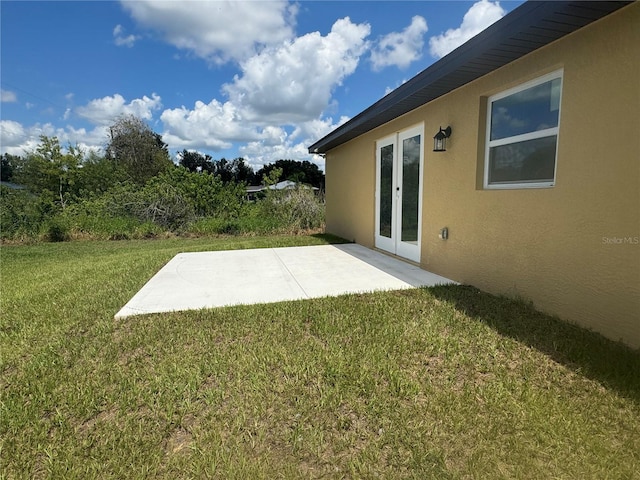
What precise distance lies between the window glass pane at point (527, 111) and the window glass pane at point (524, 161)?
5.8 inches

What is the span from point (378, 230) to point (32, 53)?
10453mm

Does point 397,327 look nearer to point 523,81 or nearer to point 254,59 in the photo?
point 523,81

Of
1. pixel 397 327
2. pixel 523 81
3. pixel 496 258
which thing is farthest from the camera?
pixel 496 258

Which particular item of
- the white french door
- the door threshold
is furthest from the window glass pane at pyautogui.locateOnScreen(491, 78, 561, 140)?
the door threshold

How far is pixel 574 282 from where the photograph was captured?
10.3ft

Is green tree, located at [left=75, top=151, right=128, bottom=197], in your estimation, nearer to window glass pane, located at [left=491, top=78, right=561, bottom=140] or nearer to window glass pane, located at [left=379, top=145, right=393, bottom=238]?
window glass pane, located at [left=379, top=145, right=393, bottom=238]

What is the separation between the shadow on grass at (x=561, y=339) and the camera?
7.71ft

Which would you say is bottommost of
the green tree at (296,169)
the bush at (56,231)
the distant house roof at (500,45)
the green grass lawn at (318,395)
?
the green grass lawn at (318,395)

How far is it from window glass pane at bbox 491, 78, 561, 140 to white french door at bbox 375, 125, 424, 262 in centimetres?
158

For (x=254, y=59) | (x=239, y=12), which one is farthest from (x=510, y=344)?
(x=254, y=59)

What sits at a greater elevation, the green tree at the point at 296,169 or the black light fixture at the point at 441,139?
the green tree at the point at 296,169

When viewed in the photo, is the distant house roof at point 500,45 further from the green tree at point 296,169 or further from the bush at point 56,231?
the green tree at point 296,169

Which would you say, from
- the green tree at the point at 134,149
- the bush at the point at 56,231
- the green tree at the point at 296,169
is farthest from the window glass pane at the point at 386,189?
the green tree at the point at 296,169

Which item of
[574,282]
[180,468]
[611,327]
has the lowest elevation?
[180,468]
